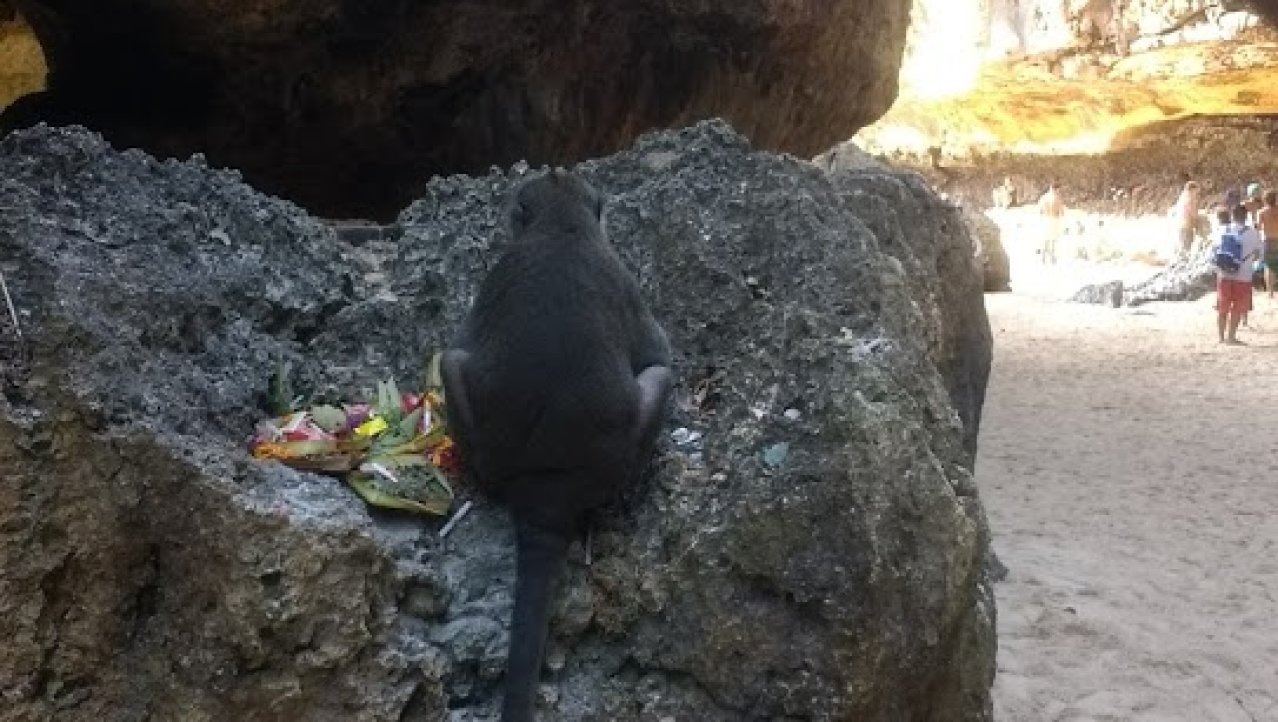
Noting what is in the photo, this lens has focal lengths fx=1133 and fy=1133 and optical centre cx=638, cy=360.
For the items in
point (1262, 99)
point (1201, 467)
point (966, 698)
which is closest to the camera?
point (966, 698)

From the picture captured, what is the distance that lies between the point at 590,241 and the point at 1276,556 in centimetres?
507

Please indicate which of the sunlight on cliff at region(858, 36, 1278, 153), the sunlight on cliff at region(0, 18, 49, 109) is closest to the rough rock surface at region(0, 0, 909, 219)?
the sunlight on cliff at region(0, 18, 49, 109)

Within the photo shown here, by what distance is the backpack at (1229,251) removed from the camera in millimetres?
11180

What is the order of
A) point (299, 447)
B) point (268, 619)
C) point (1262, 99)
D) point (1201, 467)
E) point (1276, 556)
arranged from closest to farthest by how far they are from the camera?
point (268, 619)
point (299, 447)
point (1276, 556)
point (1201, 467)
point (1262, 99)

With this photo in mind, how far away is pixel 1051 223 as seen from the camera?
19.6 metres

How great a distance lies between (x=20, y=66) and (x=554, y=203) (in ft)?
30.2

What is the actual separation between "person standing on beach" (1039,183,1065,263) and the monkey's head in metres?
18.5

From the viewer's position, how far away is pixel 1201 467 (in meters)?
7.78

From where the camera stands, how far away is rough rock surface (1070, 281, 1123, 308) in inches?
605

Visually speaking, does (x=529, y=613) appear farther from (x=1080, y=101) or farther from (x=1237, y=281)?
(x=1080, y=101)

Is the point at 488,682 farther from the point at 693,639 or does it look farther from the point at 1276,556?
the point at 1276,556

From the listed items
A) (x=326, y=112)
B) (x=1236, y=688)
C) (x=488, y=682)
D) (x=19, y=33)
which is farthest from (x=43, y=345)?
(x=19, y=33)

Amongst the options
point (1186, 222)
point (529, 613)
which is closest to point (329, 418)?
point (529, 613)

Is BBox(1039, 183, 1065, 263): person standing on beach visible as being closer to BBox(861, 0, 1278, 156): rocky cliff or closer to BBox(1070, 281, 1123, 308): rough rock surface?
BBox(861, 0, 1278, 156): rocky cliff
